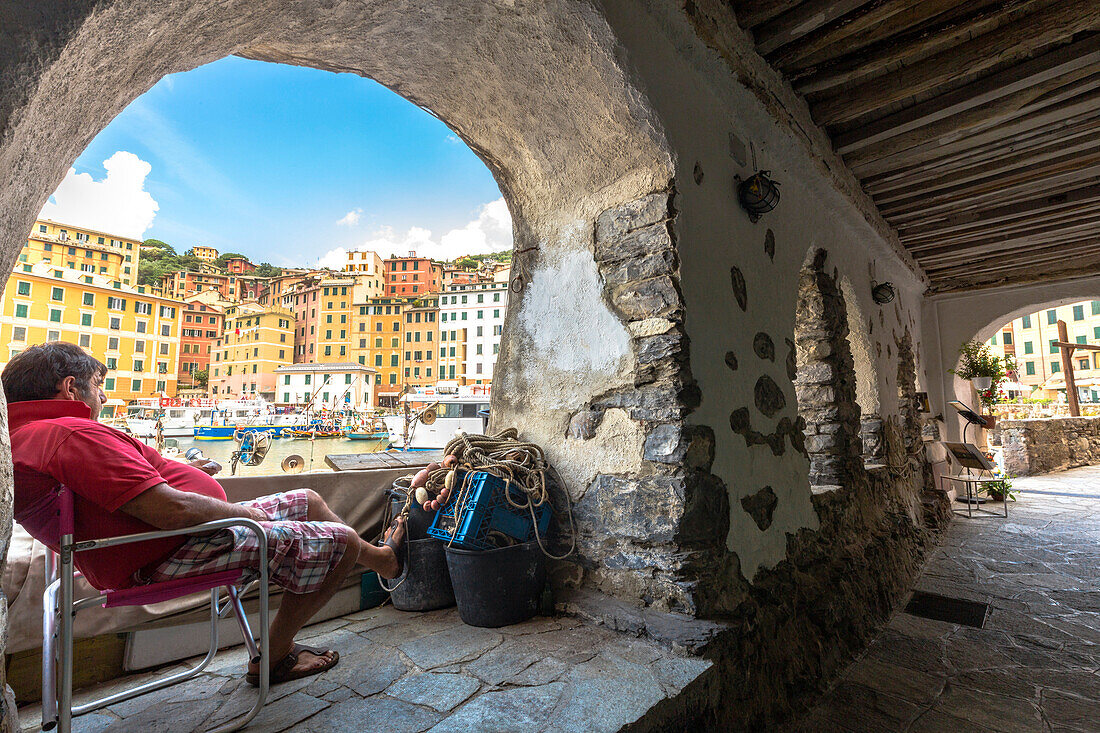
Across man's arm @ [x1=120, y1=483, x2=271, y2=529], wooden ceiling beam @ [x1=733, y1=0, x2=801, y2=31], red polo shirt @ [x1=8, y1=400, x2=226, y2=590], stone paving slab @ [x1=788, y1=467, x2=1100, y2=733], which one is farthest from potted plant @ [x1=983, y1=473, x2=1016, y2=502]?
red polo shirt @ [x1=8, y1=400, x2=226, y2=590]

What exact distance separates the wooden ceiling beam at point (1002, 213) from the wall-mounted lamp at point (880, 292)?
35.1 inches

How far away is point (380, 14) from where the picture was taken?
1608mm

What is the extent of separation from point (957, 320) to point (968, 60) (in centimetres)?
545

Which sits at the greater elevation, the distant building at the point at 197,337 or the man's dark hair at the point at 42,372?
the distant building at the point at 197,337

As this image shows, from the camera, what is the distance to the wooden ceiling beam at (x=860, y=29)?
225cm

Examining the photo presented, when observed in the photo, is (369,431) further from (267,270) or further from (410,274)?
(267,270)

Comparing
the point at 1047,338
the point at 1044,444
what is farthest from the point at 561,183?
the point at 1047,338

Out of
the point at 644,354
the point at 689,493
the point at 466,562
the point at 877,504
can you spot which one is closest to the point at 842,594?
the point at 877,504

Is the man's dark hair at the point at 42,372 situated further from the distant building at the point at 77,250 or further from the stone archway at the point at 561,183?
the distant building at the point at 77,250

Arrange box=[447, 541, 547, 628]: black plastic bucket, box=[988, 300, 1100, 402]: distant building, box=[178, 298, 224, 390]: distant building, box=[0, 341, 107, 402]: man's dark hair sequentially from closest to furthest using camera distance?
box=[0, 341, 107, 402]: man's dark hair < box=[447, 541, 547, 628]: black plastic bucket < box=[988, 300, 1100, 402]: distant building < box=[178, 298, 224, 390]: distant building

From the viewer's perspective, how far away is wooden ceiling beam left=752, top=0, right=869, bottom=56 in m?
2.24

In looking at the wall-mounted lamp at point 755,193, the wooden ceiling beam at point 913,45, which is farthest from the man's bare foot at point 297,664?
the wooden ceiling beam at point 913,45

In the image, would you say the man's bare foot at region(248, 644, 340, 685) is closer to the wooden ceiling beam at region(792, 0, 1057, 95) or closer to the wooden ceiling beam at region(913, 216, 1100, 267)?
the wooden ceiling beam at region(792, 0, 1057, 95)

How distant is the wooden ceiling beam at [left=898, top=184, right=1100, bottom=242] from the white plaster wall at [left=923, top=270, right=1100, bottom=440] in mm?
2428
